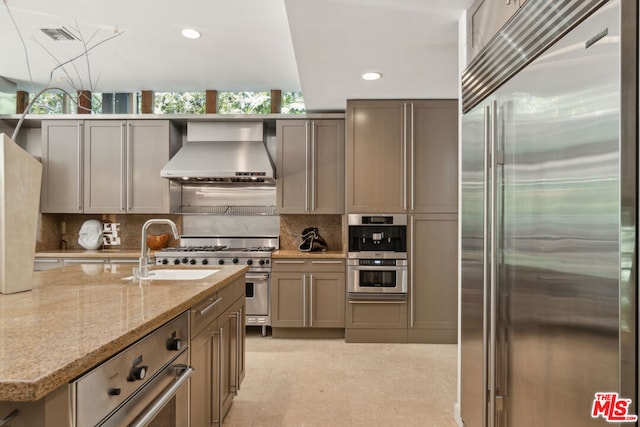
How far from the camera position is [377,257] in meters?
3.88

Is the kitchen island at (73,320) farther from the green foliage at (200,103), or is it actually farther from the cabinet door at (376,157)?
the green foliage at (200,103)

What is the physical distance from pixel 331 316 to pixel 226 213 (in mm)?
1786

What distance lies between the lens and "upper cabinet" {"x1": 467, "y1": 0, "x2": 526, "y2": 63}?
5.41ft

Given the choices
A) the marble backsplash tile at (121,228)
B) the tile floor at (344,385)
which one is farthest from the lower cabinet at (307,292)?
the marble backsplash tile at (121,228)

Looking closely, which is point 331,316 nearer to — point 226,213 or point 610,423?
point 226,213

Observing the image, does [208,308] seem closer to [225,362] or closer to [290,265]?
[225,362]

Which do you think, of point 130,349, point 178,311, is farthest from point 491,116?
point 130,349

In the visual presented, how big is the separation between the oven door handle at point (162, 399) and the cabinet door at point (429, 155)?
2.89 m

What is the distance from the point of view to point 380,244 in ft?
12.9

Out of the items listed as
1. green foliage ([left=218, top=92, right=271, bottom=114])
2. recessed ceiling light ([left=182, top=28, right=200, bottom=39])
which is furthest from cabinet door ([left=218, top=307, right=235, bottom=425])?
green foliage ([left=218, top=92, right=271, bottom=114])

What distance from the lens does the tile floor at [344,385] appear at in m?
2.43

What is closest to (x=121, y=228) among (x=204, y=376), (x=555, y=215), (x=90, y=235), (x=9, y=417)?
Answer: (x=90, y=235)

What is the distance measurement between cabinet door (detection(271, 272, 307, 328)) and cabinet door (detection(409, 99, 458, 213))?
4.71ft

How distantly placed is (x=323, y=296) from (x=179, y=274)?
197cm
